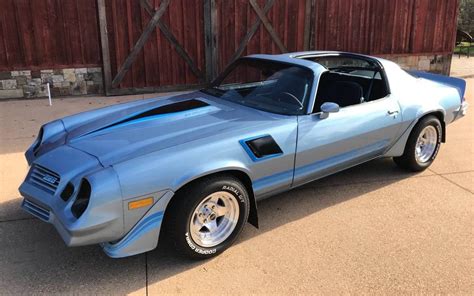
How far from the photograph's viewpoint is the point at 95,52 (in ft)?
30.1

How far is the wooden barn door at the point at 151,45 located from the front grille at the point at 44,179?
6.42 meters

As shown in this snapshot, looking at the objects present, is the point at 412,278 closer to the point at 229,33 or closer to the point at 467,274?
the point at 467,274

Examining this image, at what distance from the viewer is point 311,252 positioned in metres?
3.32

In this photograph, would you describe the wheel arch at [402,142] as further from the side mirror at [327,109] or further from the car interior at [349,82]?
the side mirror at [327,109]

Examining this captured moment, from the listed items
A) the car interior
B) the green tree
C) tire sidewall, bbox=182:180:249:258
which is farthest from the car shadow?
the green tree

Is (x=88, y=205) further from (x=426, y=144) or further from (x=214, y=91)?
(x=426, y=144)

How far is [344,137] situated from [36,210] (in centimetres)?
265

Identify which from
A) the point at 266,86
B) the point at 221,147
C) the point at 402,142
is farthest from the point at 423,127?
the point at 221,147

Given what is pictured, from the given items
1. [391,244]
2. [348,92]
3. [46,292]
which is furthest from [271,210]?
[46,292]

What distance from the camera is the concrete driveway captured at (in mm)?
2938

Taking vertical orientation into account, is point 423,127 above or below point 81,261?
above

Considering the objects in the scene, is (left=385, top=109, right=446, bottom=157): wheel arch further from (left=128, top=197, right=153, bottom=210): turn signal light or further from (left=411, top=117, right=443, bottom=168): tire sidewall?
(left=128, top=197, right=153, bottom=210): turn signal light

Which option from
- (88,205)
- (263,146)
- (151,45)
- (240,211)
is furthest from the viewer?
(151,45)

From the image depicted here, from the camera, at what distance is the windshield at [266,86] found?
386 centimetres
